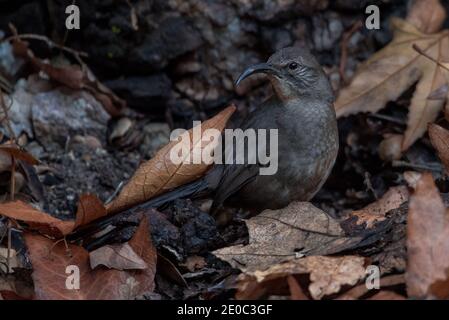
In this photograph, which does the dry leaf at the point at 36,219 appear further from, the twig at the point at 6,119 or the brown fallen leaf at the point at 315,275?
the twig at the point at 6,119

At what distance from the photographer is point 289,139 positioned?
13.5 feet

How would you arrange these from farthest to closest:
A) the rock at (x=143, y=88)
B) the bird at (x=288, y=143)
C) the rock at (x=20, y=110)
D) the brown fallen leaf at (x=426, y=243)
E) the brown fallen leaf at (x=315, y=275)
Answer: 1. the rock at (x=143, y=88)
2. the rock at (x=20, y=110)
3. the bird at (x=288, y=143)
4. the brown fallen leaf at (x=315, y=275)
5. the brown fallen leaf at (x=426, y=243)

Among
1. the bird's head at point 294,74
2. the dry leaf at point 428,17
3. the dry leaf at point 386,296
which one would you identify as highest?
the dry leaf at point 428,17

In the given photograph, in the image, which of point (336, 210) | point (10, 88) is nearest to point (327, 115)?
point (336, 210)

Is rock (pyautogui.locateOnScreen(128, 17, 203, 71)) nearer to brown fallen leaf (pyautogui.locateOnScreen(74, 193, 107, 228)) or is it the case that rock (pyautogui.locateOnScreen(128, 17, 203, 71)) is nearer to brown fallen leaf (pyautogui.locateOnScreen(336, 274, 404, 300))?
brown fallen leaf (pyautogui.locateOnScreen(74, 193, 107, 228))

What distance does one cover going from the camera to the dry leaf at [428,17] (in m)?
4.70

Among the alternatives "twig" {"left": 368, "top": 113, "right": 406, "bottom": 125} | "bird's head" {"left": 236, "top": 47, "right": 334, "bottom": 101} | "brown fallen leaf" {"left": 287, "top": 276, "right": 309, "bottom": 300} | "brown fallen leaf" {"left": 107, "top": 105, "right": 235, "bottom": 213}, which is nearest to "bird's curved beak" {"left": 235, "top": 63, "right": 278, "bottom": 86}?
"bird's head" {"left": 236, "top": 47, "right": 334, "bottom": 101}

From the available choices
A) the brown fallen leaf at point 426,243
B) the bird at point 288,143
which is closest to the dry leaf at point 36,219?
the bird at point 288,143

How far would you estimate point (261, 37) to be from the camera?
4.99m

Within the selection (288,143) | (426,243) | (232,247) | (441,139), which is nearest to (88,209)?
(232,247)

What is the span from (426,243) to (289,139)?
135 centimetres

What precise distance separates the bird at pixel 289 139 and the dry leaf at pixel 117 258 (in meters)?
0.92

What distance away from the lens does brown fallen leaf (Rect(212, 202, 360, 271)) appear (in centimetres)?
324

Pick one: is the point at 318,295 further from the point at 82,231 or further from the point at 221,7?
the point at 221,7
